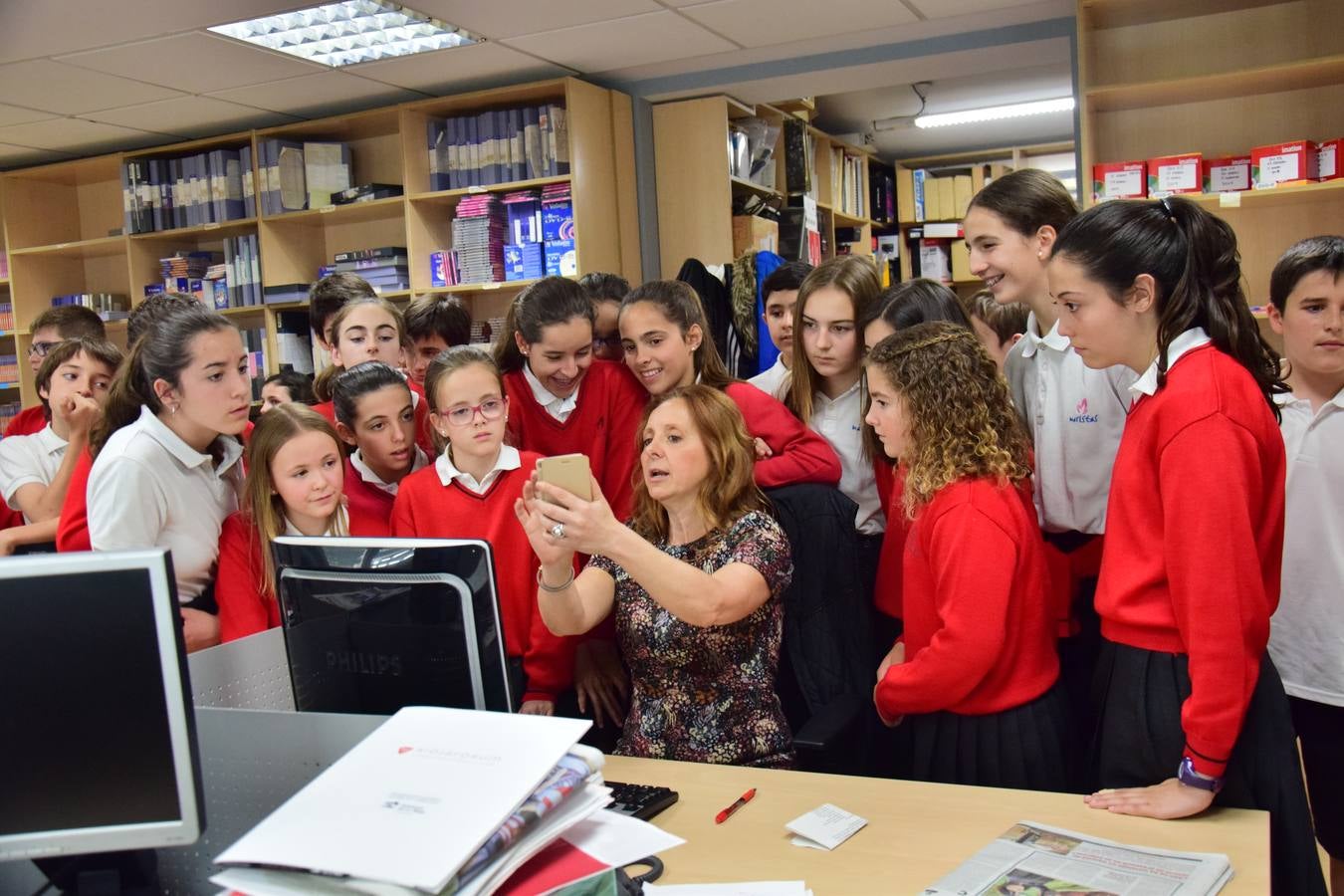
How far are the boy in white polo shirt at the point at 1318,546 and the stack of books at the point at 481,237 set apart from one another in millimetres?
3534

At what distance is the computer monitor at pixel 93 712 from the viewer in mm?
1124

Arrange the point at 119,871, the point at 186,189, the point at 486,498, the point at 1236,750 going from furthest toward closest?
the point at 186,189
the point at 486,498
the point at 1236,750
the point at 119,871

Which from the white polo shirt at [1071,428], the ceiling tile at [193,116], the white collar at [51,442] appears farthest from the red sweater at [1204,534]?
the ceiling tile at [193,116]

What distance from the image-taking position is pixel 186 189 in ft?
18.4

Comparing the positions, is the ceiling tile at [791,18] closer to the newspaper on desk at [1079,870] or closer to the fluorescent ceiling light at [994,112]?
the fluorescent ceiling light at [994,112]

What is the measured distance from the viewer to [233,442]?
2316mm

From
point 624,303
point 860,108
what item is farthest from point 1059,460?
point 860,108

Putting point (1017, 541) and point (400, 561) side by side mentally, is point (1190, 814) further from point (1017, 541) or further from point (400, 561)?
point (400, 561)

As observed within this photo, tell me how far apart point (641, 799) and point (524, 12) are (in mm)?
3168

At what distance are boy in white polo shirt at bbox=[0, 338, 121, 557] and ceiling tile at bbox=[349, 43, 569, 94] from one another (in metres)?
1.82

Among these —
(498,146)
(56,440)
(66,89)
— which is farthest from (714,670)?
(66,89)

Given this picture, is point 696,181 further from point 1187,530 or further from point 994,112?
point 1187,530

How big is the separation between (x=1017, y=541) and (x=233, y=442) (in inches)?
64.0

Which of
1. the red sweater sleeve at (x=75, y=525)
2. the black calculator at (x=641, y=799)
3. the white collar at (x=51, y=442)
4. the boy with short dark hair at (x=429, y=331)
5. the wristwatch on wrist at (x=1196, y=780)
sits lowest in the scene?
the black calculator at (x=641, y=799)
